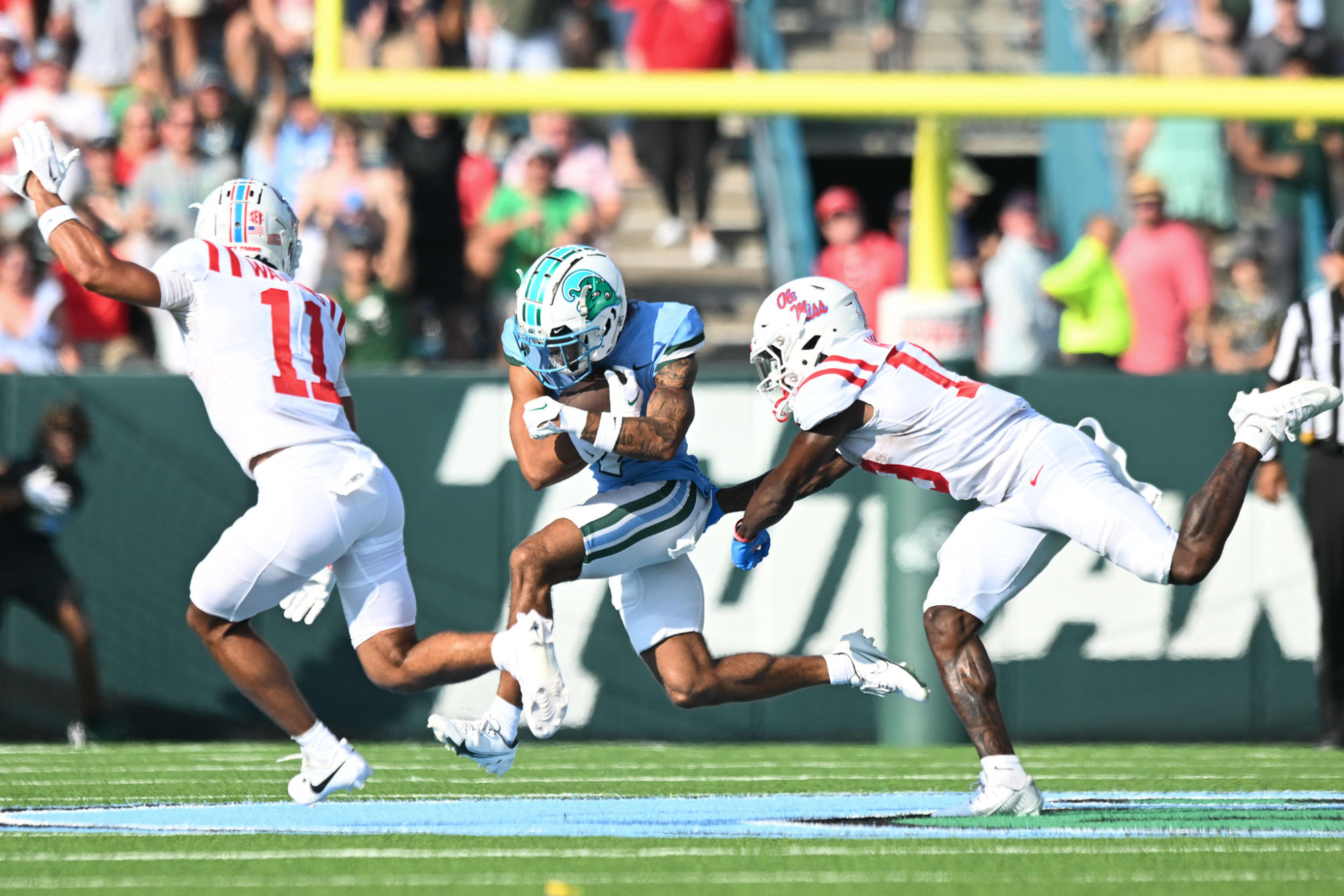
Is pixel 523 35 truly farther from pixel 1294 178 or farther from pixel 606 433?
pixel 606 433

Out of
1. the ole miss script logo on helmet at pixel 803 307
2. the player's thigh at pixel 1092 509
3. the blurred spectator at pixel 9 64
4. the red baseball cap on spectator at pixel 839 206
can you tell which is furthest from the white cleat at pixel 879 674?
the blurred spectator at pixel 9 64

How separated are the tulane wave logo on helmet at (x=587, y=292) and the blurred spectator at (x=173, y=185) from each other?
5.40 meters

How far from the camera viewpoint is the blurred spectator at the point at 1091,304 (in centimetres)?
980

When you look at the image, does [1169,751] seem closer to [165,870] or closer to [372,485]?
[372,485]

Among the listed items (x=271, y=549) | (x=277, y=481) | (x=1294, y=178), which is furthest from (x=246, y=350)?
(x=1294, y=178)

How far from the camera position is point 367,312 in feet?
32.3

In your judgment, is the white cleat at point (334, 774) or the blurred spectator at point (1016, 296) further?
the blurred spectator at point (1016, 296)

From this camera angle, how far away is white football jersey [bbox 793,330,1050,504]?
6.04 m

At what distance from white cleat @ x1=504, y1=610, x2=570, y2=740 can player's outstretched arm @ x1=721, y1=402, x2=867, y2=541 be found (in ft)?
2.41

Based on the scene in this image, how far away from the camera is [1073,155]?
37.0 ft

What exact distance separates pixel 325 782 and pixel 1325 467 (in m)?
4.69

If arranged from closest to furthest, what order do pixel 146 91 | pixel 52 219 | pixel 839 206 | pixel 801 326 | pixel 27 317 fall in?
pixel 52 219 < pixel 801 326 < pixel 27 317 < pixel 839 206 < pixel 146 91

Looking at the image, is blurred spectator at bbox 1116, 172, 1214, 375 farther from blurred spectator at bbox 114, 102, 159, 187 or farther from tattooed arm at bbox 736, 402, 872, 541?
blurred spectator at bbox 114, 102, 159, 187

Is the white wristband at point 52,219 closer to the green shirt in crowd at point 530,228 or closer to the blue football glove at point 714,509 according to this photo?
the blue football glove at point 714,509
